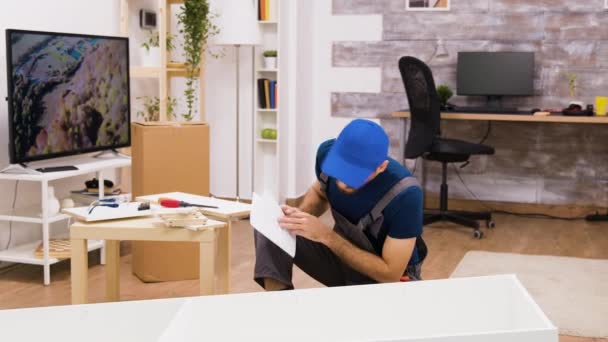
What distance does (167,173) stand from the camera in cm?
422

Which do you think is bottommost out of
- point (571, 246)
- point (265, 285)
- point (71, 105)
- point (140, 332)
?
point (571, 246)

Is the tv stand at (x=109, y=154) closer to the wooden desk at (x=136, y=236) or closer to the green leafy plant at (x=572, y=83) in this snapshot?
the wooden desk at (x=136, y=236)

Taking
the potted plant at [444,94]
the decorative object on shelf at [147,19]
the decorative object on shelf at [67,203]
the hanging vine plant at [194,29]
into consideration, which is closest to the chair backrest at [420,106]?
the potted plant at [444,94]

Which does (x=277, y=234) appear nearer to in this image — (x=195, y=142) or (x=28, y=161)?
(x=195, y=142)

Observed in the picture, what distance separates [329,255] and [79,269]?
912mm

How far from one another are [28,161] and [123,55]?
3.07 ft

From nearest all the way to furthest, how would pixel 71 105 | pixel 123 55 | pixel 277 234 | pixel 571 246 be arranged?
pixel 277 234, pixel 71 105, pixel 123 55, pixel 571 246

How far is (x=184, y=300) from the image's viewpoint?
1906 millimetres

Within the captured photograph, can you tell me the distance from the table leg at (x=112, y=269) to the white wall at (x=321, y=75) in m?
2.86

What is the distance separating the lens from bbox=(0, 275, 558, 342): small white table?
1801 millimetres

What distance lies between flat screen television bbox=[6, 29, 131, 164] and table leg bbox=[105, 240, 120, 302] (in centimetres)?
85

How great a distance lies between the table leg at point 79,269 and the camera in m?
3.05


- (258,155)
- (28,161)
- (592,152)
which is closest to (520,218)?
(592,152)

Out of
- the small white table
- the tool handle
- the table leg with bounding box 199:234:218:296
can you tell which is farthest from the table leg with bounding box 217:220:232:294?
the small white table
